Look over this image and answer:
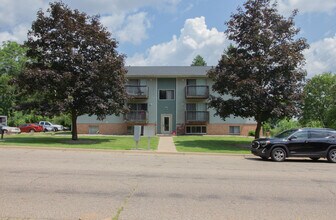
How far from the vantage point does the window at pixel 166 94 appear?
148ft

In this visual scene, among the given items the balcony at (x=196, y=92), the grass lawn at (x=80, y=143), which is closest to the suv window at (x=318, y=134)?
the grass lawn at (x=80, y=143)

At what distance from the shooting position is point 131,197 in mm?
8039

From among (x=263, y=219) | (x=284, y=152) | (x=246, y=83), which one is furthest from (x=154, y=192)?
(x=246, y=83)

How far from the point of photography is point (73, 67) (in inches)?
1072

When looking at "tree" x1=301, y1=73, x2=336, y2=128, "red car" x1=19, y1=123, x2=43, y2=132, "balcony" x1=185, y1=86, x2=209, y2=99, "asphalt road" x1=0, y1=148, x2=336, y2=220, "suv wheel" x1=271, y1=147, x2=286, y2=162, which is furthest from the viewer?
"tree" x1=301, y1=73, x2=336, y2=128

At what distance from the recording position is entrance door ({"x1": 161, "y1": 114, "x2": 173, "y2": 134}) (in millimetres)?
44656

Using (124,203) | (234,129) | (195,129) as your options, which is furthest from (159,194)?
(234,129)

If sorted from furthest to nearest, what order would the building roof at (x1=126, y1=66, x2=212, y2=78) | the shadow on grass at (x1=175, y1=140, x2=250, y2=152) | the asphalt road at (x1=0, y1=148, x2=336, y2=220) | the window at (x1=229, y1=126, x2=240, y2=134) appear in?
the window at (x1=229, y1=126, x2=240, y2=134)
the building roof at (x1=126, y1=66, x2=212, y2=78)
the shadow on grass at (x1=175, y1=140, x2=250, y2=152)
the asphalt road at (x1=0, y1=148, x2=336, y2=220)

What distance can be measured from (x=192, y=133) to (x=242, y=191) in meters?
35.4

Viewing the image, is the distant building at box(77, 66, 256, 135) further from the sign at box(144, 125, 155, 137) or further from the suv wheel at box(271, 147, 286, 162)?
the suv wheel at box(271, 147, 286, 162)

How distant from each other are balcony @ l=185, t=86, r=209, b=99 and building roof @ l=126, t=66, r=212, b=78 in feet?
4.92

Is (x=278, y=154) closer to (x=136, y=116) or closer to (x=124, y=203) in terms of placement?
(x=124, y=203)

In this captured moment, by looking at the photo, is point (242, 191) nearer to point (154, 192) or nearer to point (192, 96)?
point (154, 192)

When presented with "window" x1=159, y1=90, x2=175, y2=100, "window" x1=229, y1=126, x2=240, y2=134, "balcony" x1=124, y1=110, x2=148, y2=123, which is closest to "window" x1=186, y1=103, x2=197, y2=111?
"window" x1=159, y1=90, x2=175, y2=100
